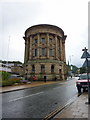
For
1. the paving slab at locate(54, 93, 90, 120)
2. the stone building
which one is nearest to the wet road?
the paving slab at locate(54, 93, 90, 120)

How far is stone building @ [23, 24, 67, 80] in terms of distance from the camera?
4088 cm

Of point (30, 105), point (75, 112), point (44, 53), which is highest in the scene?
point (44, 53)

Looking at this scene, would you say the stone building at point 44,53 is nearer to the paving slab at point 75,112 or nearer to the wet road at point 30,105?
the wet road at point 30,105

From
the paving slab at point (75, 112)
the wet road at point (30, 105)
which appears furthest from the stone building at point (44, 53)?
the paving slab at point (75, 112)

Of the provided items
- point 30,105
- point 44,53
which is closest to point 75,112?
point 30,105

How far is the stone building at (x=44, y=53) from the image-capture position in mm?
40875

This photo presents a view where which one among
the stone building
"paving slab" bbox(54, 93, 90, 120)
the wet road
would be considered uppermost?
the stone building

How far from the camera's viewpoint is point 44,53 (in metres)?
42.7

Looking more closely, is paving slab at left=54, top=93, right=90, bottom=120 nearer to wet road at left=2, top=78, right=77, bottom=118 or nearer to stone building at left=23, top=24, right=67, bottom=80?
wet road at left=2, top=78, right=77, bottom=118

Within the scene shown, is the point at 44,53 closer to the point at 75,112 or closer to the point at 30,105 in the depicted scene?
the point at 30,105

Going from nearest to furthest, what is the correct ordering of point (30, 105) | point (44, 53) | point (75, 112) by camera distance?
point (75, 112)
point (30, 105)
point (44, 53)

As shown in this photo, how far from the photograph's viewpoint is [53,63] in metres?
41.3

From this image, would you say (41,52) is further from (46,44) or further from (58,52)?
(58,52)

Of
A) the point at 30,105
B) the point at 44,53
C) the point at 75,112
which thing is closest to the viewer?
the point at 75,112
